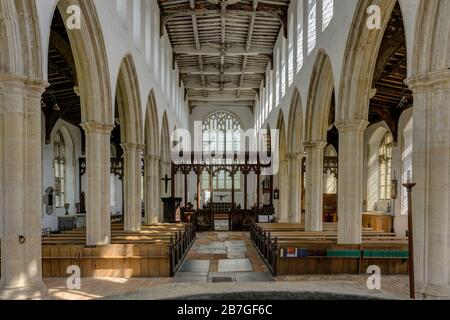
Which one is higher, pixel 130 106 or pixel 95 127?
pixel 130 106

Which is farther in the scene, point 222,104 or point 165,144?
point 222,104

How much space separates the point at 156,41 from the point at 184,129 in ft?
42.7

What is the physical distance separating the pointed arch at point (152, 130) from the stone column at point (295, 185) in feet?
18.6

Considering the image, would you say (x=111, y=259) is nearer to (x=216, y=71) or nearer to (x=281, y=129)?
(x=281, y=129)

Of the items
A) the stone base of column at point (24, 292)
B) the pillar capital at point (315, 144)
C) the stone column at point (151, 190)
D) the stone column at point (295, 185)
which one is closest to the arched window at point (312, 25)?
the pillar capital at point (315, 144)

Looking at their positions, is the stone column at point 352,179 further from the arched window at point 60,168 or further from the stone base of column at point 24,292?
the arched window at point 60,168

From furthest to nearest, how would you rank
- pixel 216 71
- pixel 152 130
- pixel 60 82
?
pixel 216 71, pixel 152 130, pixel 60 82

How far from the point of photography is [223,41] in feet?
73.9

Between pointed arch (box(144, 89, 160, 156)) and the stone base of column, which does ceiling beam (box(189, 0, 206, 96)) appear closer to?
pointed arch (box(144, 89, 160, 156))

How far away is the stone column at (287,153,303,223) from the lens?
17719mm

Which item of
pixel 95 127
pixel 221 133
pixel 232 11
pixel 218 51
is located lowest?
pixel 95 127

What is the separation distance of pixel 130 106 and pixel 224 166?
9.13m

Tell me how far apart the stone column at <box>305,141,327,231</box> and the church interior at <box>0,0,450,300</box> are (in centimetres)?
5

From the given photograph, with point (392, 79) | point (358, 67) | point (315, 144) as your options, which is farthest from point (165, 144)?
point (358, 67)
